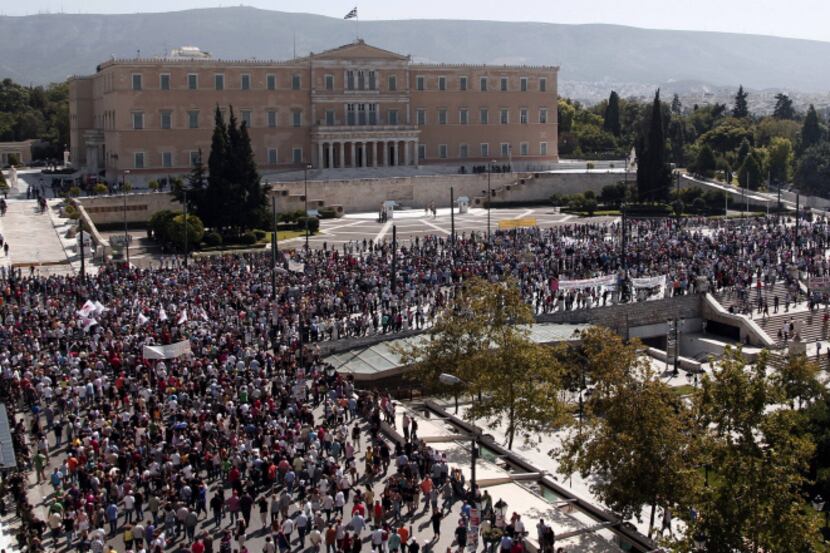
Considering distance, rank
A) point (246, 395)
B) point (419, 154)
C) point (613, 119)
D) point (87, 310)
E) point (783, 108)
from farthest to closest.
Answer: point (783, 108) < point (613, 119) < point (419, 154) < point (87, 310) < point (246, 395)

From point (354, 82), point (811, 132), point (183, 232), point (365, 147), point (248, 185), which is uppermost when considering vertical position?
point (354, 82)

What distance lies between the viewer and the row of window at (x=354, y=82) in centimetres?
7394

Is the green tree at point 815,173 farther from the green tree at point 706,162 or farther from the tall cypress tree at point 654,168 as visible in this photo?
the tall cypress tree at point 654,168

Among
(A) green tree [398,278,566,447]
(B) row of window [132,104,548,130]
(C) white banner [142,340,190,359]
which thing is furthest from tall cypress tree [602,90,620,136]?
(C) white banner [142,340,190,359]

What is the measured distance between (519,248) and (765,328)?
11987 mm

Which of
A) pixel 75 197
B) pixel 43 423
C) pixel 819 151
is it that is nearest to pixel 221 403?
pixel 43 423

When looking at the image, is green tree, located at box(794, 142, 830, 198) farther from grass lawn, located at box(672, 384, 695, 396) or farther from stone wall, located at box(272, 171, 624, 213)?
grass lawn, located at box(672, 384, 695, 396)

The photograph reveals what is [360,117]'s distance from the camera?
81688mm

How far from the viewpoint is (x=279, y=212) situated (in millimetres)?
67688

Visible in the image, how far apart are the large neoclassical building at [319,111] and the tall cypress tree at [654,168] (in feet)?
60.0

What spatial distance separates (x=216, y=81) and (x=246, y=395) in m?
52.6

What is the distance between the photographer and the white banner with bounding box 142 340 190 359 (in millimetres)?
29375

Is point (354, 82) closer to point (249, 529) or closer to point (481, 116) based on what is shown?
point (481, 116)

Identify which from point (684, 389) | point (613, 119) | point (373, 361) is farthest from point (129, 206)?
point (613, 119)
